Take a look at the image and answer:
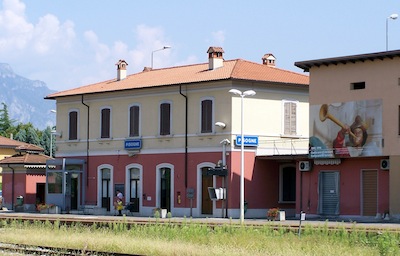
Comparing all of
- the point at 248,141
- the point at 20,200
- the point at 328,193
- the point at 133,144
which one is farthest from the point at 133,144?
the point at 328,193

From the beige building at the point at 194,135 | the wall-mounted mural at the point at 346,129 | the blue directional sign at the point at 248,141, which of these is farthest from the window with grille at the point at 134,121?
the wall-mounted mural at the point at 346,129

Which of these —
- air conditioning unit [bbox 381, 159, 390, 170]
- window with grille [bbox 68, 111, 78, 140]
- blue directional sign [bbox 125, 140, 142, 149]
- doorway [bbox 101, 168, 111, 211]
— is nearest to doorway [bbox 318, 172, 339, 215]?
air conditioning unit [bbox 381, 159, 390, 170]

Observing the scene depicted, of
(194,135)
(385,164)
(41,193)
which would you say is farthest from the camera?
(41,193)

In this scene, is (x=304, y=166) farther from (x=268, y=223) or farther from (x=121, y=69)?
(x=121, y=69)

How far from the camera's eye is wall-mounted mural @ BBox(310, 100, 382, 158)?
41.8 meters

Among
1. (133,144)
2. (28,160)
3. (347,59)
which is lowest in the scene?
(28,160)

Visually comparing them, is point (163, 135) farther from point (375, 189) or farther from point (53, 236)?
point (53, 236)

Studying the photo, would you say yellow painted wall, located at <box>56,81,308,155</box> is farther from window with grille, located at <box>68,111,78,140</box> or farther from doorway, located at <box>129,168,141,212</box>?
doorway, located at <box>129,168,141,212</box>

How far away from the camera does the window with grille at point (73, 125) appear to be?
56.9 metres

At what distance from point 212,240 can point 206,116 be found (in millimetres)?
21460

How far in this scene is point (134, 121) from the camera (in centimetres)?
5288

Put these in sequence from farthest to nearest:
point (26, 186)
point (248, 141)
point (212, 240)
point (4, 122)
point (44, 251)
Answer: point (4, 122) → point (26, 186) → point (248, 141) → point (212, 240) → point (44, 251)

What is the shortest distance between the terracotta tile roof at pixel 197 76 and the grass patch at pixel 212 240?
1622 cm

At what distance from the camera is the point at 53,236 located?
3191cm
